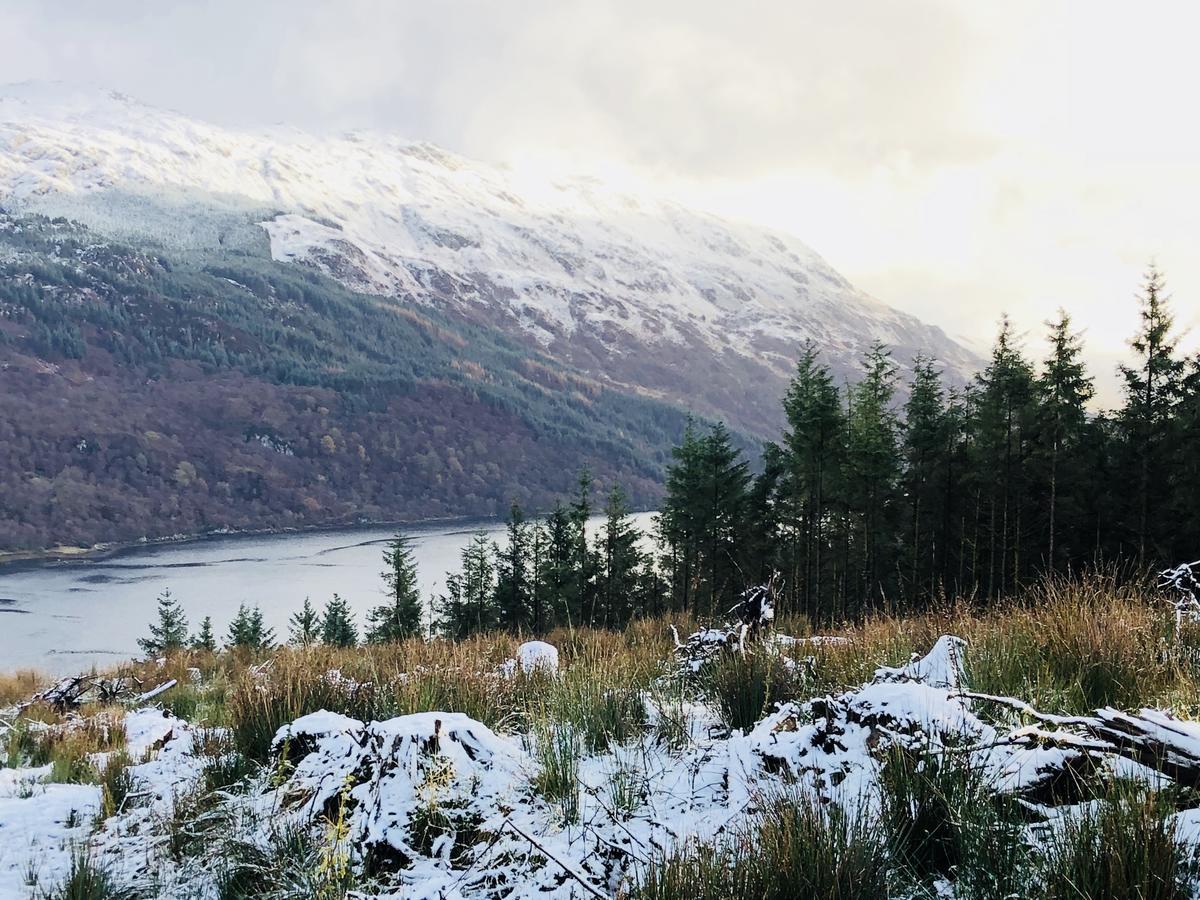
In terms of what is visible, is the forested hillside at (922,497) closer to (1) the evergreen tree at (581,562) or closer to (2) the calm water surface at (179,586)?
(1) the evergreen tree at (581,562)

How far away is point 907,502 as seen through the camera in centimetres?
3050

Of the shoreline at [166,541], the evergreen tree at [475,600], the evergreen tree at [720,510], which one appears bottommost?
the shoreline at [166,541]

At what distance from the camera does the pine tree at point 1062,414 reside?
2312cm

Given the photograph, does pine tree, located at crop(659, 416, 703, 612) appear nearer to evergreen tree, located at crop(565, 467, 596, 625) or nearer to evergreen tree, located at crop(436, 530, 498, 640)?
evergreen tree, located at crop(565, 467, 596, 625)

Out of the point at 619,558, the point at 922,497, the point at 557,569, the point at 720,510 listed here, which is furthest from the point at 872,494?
the point at 557,569

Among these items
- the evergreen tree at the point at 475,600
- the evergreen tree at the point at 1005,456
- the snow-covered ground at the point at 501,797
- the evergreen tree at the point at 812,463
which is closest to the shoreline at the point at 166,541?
the evergreen tree at the point at 475,600

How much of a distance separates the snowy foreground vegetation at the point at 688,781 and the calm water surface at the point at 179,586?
118 feet

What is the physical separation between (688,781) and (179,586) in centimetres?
8628

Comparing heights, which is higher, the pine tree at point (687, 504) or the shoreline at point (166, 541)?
the pine tree at point (687, 504)

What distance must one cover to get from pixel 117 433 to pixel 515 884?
192628 mm

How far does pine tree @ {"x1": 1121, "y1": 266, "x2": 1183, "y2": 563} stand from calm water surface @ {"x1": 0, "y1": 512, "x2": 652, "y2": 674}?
4234cm

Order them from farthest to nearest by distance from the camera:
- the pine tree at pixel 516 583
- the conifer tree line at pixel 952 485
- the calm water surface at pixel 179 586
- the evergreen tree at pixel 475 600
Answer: the calm water surface at pixel 179 586 → the pine tree at pixel 516 583 → the evergreen tree at pixel 475 600 → the conifer tree line at pixel 952 485

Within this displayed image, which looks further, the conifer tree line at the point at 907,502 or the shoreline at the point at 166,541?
the shoreline at the point at 166,541

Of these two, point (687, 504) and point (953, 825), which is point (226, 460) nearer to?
point (687, 504)
